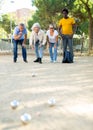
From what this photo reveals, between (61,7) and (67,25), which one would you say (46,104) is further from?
(61,7)

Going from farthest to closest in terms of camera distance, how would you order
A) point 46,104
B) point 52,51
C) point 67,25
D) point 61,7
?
point 61,7, point 52,51, point 67,25, point 46,104

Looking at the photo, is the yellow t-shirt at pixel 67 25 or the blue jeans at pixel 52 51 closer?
the yellow t-shirt at pixel 67 25

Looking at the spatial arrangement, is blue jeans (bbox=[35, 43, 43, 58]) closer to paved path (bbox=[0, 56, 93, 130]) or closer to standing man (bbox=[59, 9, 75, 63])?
standing man (bbox=[59, 9, 75, 63])

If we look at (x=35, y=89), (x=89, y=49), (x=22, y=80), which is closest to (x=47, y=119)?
(x=35, y=89)

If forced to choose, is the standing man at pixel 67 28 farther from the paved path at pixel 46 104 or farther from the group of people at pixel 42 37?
the paved path at pixel 46 104

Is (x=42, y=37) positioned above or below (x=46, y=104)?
above

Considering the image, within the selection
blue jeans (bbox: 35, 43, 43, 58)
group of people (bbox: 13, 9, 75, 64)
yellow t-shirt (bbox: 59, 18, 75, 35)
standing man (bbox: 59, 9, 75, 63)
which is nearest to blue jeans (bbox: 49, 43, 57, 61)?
group of people (bbox: 13, 9, 75, 64)

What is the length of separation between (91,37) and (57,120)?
2557 cm

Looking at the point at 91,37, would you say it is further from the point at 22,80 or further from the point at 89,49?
the point at 22,80

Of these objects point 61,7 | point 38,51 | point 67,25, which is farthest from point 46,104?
point 61,7

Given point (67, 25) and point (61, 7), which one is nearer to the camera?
point (67, 25)

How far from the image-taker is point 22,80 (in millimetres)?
9352

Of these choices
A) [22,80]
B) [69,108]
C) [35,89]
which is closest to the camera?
[69,108]

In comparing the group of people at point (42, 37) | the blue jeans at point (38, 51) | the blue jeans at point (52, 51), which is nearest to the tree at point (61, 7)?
the blue jeans at point (52, 51)
